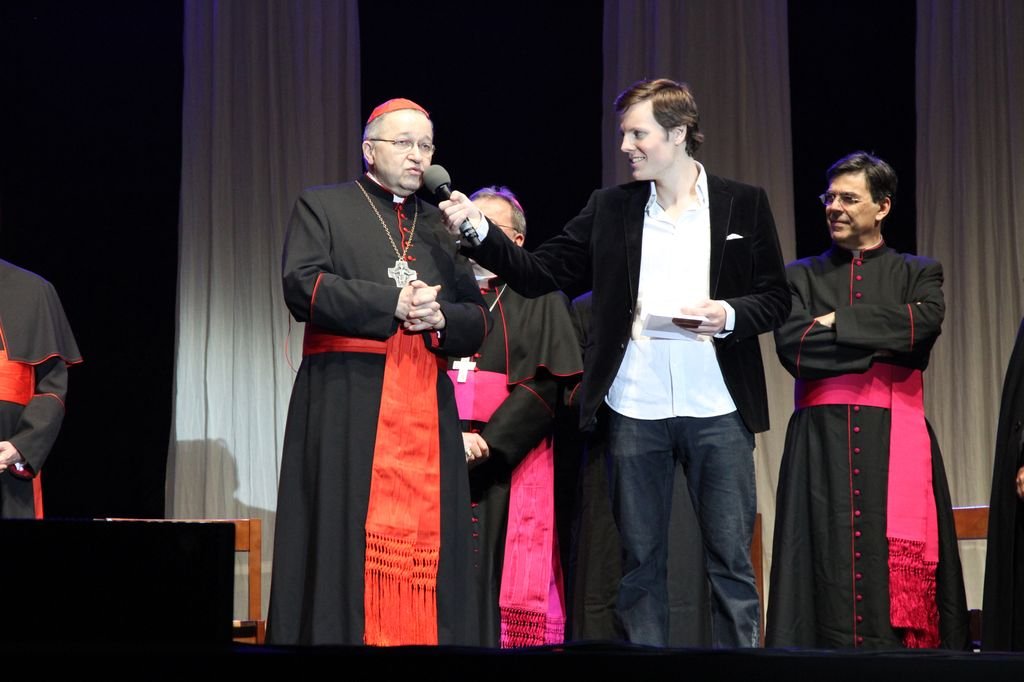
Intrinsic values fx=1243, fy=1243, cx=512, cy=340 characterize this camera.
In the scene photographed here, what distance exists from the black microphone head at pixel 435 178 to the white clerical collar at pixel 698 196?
0.60 meters

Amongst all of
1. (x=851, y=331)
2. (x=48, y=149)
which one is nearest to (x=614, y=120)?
(x=851, y=331)

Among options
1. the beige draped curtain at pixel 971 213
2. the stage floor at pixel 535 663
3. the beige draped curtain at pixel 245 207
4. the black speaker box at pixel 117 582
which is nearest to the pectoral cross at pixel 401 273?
the black speaker box at pixel 117 582

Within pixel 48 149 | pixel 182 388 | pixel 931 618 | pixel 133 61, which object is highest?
pixel 133 61

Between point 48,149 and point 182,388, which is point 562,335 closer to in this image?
point 182,388

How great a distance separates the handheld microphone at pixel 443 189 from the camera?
10.6ft

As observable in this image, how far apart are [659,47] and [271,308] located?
230cm

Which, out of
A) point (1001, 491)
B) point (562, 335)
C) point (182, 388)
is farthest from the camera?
point (182, 388)

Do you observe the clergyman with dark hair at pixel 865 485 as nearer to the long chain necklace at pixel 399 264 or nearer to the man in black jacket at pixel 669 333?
the man in black jacket at pixel 669 333

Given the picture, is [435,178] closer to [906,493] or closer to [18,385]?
[18,385]

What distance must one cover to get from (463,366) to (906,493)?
1620 millimetres

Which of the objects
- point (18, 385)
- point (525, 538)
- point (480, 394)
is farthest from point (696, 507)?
point (18, 385)

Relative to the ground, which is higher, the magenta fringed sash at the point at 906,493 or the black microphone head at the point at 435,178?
the black microphone head at the point at 435,178

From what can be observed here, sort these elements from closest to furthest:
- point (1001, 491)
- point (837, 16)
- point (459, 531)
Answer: point (459, 531) → point (1001, 491) → point (837, 16)

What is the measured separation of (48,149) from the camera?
5984mm
